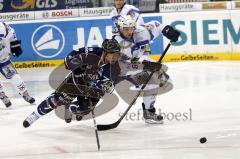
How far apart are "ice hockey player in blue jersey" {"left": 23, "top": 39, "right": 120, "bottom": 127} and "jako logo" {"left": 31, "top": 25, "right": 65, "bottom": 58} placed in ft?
17.6

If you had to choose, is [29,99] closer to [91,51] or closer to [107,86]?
[107,86]

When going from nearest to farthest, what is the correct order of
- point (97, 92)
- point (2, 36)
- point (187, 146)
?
1. point (187, 146)
2. point (97, 92)
3. point (2, 36)

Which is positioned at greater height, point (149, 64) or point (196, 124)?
point (149, 64)

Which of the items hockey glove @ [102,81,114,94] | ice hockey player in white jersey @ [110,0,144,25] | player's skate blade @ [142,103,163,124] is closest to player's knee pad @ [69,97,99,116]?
hockey glove @ [102,81,114,94]

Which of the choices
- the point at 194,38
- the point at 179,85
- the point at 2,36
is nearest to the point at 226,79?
the point at 179,85

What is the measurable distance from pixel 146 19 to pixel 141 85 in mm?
4919

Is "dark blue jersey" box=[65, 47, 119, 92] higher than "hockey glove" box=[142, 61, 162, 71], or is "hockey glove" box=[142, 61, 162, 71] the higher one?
"dark blue jersey" box=[65, 47, 119, 92]

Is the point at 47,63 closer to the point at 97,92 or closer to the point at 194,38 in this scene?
the point at 194,38

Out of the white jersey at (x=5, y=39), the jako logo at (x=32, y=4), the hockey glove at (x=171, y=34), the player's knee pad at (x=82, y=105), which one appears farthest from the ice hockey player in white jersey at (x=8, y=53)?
the jako logo at (x=32, y=4)

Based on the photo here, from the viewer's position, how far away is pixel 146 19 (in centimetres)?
1089

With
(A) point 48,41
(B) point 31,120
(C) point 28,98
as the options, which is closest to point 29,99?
(C) point 28,98

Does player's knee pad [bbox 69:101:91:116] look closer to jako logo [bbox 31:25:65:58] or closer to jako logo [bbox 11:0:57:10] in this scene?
jako logo [bbox 31:25:65:58]

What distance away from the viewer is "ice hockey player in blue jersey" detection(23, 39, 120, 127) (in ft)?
17.4

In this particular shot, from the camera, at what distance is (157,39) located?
10867mm
